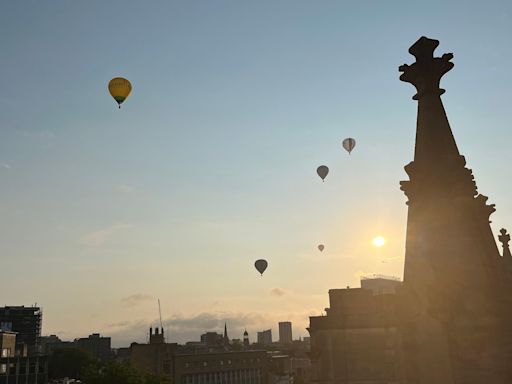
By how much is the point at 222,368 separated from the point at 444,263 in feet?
346

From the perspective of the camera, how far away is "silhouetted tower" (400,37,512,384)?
6.80 meters

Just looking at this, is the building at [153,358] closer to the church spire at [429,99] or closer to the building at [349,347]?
the building at [349,347]

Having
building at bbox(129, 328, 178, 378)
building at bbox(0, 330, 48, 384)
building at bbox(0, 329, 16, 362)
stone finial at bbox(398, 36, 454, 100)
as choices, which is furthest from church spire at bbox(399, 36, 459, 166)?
building at bbox(0, 329, 16, 362)

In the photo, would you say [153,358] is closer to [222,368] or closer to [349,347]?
[222,368]

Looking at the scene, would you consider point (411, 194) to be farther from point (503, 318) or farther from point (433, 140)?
point (503, 318)

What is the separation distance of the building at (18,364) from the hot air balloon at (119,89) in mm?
70623

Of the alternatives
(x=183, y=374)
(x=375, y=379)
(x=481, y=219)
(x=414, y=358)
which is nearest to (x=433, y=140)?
(x=481, y=219)

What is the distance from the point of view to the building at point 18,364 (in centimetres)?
9169

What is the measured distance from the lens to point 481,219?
7.73 meters

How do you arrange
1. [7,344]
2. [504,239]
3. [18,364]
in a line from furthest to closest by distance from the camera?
[7,344]
[18,364]
[504,239]

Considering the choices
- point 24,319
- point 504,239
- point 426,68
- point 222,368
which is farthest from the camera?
point 24,319

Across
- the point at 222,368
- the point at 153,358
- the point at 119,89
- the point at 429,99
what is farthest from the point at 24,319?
the point at 429,99

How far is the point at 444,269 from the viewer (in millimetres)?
7219

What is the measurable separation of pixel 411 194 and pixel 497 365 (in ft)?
9.37
